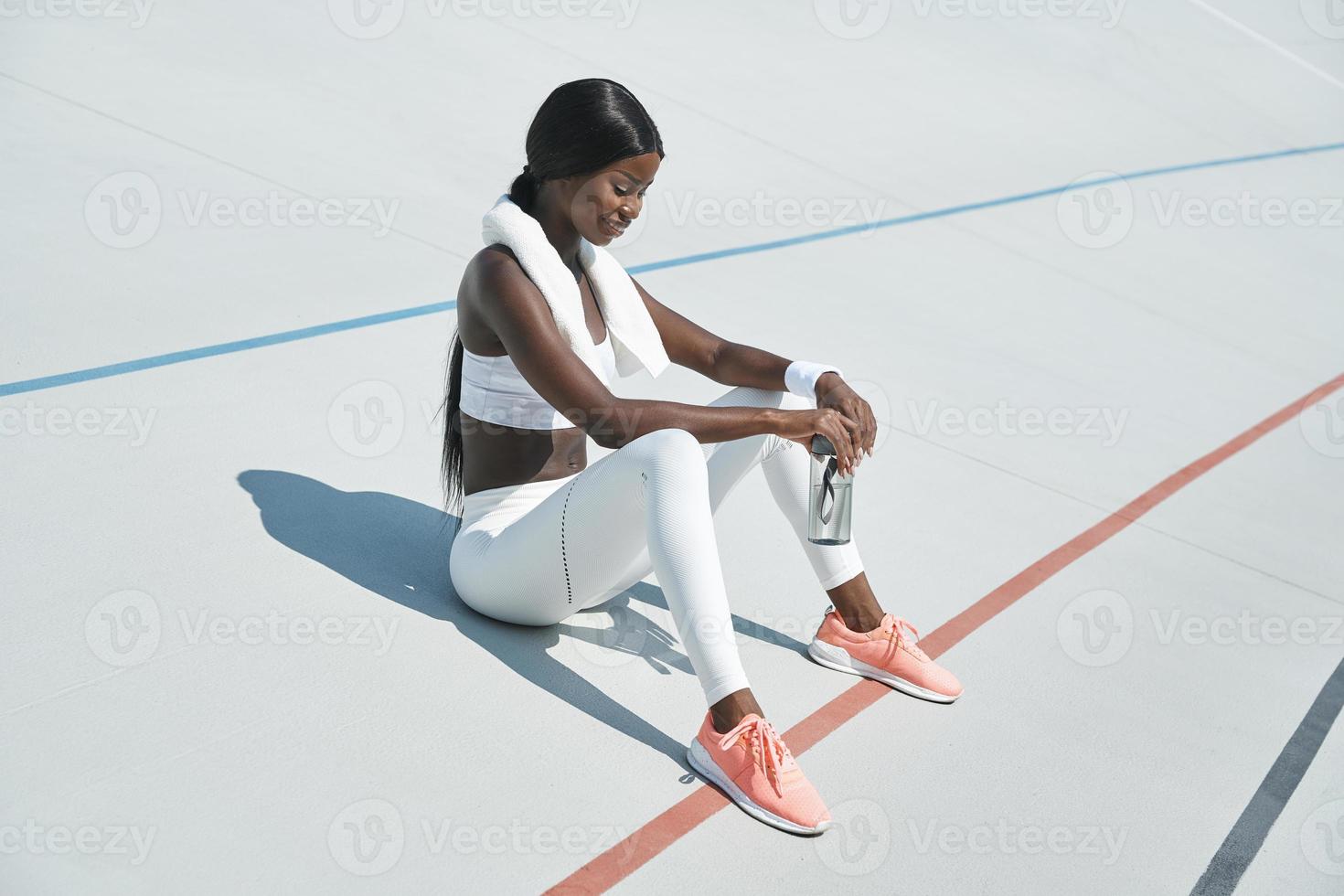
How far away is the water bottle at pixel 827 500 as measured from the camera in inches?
98.7

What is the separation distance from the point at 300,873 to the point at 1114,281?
510 cm

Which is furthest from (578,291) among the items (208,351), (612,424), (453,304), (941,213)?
(941,213)

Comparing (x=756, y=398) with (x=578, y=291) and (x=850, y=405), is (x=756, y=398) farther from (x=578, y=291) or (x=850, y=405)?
(x=578, y=291)

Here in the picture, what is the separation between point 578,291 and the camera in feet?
8.25

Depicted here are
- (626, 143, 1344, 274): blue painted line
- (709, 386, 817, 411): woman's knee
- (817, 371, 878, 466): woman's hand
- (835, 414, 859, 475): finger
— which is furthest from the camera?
(626, 143, 1344, 274): blue painted line

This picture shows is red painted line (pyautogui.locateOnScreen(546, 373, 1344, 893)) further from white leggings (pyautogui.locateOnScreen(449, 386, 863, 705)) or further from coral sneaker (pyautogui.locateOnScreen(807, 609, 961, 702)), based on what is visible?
white leggings (pyautogui.locateOnScreen(449, 386, 863, 705))

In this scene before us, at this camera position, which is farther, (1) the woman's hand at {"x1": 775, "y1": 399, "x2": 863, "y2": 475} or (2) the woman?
(1) the woman's hand at {"x1": 775, "y1": 399, "x2": 863, "y2": 475}

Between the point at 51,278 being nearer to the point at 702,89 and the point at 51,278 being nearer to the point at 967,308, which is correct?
the point at 967,308

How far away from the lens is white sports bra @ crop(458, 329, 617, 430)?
2.51 metres

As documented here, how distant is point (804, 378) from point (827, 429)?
28cm

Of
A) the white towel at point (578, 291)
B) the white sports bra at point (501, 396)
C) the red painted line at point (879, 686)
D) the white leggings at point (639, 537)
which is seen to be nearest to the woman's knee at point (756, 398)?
the white leggings at point (639, 537)

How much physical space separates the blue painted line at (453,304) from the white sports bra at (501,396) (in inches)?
48.0

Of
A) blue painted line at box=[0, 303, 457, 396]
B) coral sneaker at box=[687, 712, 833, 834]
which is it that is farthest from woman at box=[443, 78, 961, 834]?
blue painted line at box=[0, 303, 457, 396]

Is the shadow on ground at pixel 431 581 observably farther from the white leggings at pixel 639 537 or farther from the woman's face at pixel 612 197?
the woman's face at pixel 612 197
